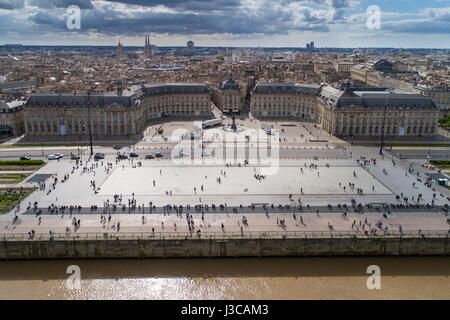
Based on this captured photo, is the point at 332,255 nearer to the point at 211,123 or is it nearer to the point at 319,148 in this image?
the point at 319,148

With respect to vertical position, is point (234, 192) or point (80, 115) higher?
point (80, 115)

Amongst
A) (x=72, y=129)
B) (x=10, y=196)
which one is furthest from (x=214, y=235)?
(x=72, y=129)

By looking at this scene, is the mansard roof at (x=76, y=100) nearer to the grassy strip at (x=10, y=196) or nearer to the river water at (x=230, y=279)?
the grassy strip at (x=10, y=196)

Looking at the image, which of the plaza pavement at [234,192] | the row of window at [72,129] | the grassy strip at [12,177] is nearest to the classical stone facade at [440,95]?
the plaza pavement at [234,192]

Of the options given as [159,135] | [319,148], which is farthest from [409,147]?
[159,135]
